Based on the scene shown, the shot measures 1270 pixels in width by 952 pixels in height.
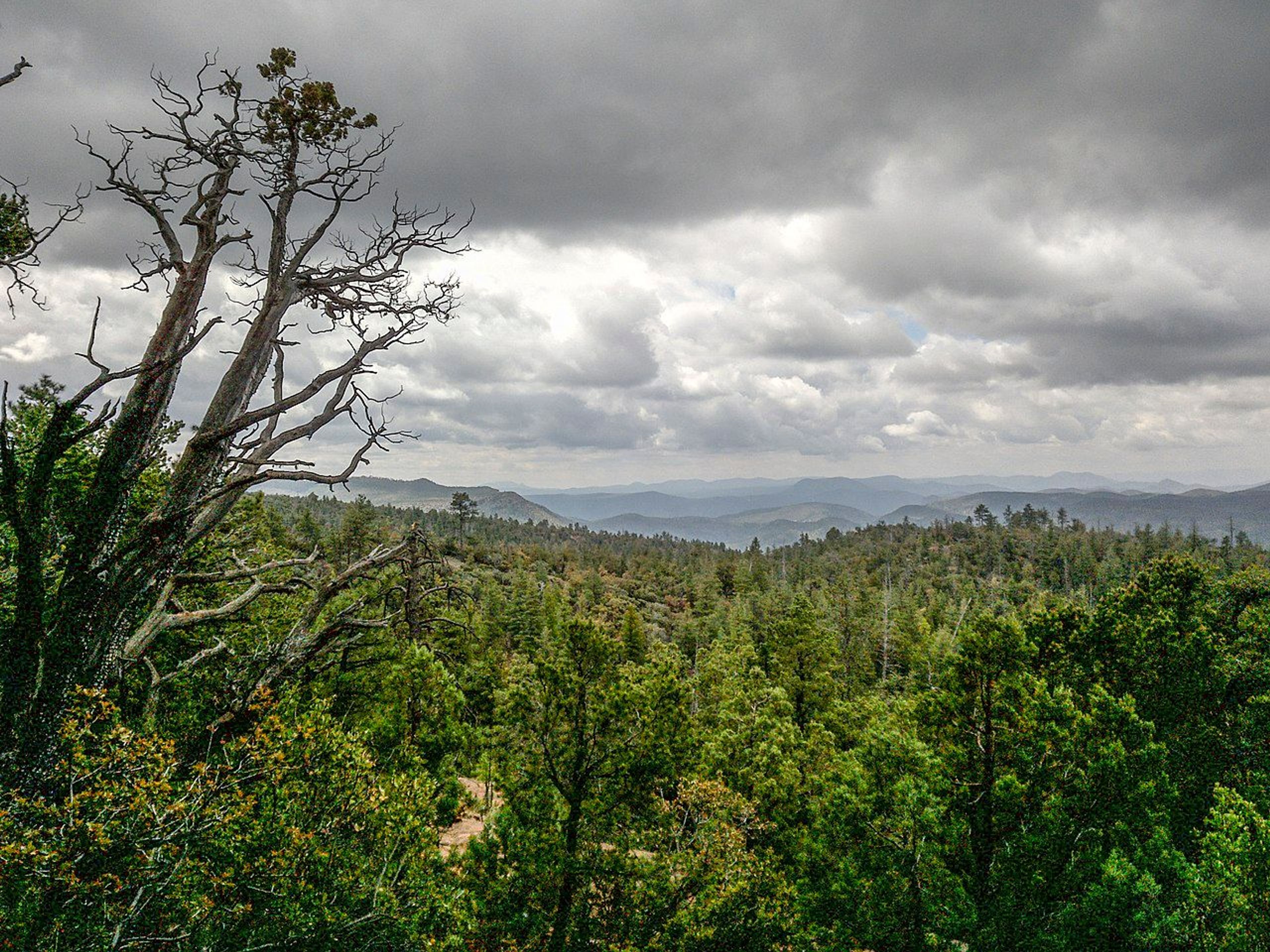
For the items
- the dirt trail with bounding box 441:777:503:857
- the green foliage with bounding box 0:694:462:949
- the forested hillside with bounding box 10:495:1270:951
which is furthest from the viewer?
the dirt trail with bounding box 441:777:503:857

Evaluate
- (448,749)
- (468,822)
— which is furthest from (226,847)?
(468,822)

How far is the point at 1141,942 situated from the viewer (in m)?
12.8

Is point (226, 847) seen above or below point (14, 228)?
below

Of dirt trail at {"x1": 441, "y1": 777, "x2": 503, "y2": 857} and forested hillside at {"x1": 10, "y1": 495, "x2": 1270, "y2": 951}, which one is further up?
forested hillside at {"x1": 10, "y1": 495, "x2": 1270, "y2": 951}

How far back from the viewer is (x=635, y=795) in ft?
52.6

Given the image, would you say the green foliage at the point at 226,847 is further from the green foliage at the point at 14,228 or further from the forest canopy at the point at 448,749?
the green foliage at the point at 14,228

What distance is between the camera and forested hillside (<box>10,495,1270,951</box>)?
29.5 ft

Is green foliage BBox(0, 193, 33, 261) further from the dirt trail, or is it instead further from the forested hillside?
the dirt trail

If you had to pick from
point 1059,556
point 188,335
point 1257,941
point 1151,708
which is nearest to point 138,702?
point 188,335

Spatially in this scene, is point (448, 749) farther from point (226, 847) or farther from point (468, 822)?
point (468, 822)

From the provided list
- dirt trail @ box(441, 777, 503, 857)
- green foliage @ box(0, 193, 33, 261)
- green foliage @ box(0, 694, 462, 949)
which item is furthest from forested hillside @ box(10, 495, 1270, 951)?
green foliage @ box(0, 193, 33, 261)

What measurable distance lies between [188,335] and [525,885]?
572 inches

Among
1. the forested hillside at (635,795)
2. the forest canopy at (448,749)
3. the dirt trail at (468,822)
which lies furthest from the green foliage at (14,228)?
the dirt trail at (468,822)

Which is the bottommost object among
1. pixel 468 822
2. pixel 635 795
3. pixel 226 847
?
pixel 468 822
